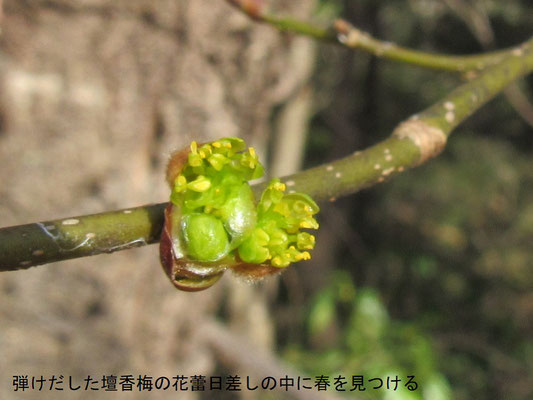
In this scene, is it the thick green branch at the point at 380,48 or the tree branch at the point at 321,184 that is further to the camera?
the thick green branch at the point at 380,48

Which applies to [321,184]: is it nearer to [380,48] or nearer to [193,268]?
[193,268]

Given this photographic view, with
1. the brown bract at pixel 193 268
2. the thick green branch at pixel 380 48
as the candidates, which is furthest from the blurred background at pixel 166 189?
the thick green branch at pixel 380 48

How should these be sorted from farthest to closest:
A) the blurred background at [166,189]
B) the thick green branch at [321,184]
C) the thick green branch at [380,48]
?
1. the blurred background at [166,189]
2. the thick green branch at [380,48]
3. the thick green branch at [321,184]

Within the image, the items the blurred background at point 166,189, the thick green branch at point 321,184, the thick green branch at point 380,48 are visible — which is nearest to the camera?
the thick green branch at point 321,184

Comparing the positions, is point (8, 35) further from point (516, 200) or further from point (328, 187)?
point (516, 200)

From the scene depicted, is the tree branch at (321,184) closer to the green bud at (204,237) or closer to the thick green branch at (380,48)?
the green bud at (204,237)

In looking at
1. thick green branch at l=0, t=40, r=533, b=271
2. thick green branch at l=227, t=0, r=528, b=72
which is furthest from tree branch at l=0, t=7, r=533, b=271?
thick green branch at l=227, t=0, r=528, b=72

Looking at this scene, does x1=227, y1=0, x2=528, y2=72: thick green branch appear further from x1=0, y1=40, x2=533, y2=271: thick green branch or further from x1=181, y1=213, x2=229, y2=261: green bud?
x1=181, y1=213, x2=229, y2=261: green bud
